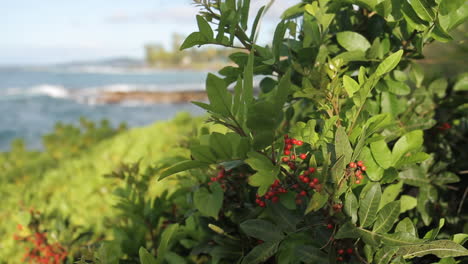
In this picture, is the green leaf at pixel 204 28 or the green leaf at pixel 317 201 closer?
the green leaf at pixel 317 201

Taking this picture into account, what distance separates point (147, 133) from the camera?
5.84 metres

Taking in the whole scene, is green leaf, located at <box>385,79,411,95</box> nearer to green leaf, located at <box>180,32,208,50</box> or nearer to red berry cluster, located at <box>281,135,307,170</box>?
red berry cluster, located at <box>281,135,307,170</box>

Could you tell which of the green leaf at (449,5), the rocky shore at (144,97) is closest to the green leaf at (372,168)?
the green leaf at (449,5)

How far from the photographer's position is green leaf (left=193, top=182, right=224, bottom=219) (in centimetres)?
92

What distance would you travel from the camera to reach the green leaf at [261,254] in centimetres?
76

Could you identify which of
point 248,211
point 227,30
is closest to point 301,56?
point 227,30

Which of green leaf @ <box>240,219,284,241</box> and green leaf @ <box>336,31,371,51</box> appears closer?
green leaf @ <box>240,219,284,241</box>

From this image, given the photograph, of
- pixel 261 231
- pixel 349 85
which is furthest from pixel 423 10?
pixel 261 231

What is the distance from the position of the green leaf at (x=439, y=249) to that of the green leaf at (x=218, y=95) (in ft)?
1.38

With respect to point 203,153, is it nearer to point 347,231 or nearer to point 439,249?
point 347,231

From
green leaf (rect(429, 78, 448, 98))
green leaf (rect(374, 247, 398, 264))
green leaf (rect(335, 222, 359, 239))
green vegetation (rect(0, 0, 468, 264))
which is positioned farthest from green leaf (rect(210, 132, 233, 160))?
green leaf (rect(429, 78, 448, 98))

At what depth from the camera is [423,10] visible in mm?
812

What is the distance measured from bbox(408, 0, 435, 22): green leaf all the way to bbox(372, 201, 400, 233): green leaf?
40 cm

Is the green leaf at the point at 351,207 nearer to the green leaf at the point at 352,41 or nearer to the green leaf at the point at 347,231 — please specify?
the green leaf at the point at 347,231
